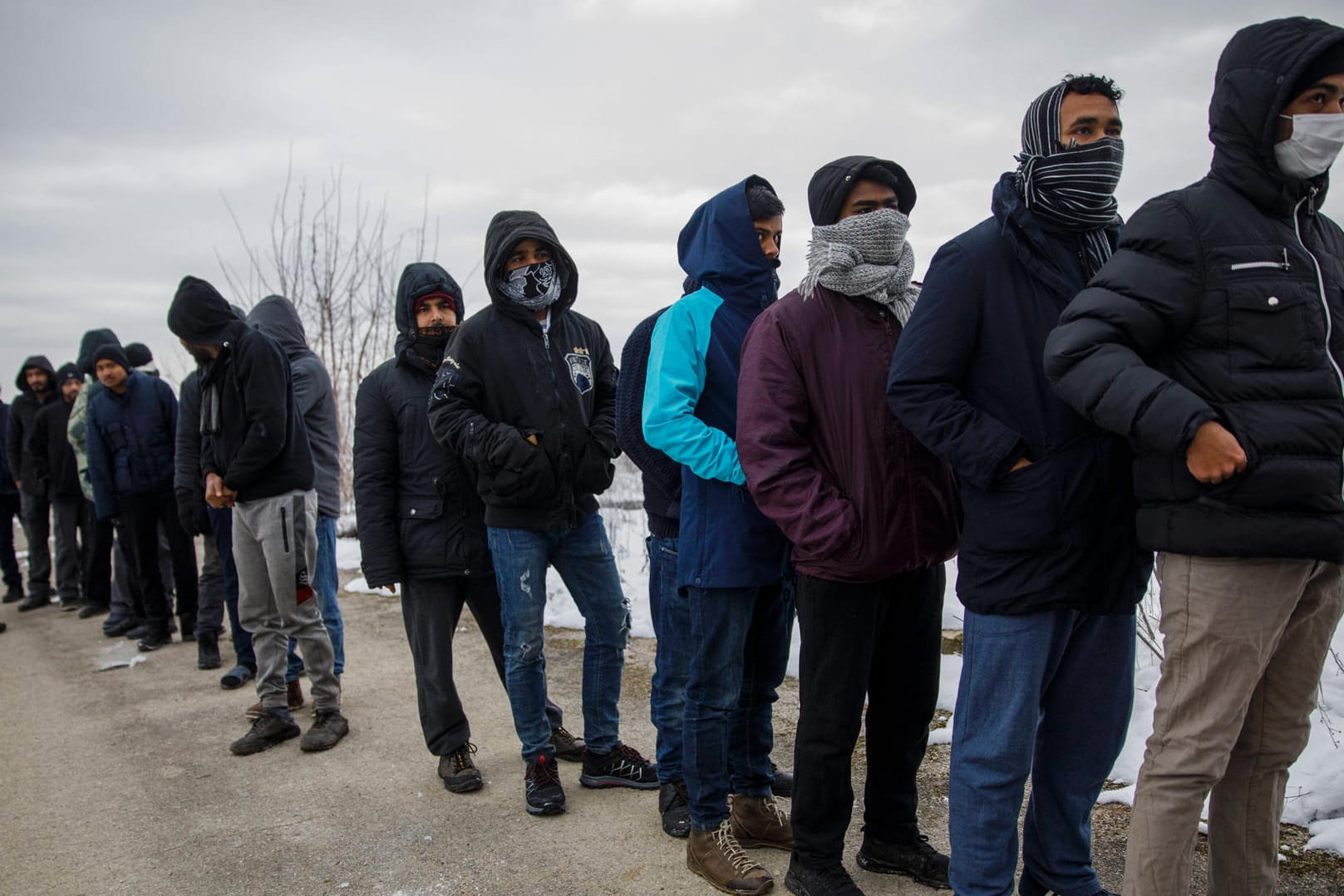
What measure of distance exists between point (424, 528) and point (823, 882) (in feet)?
7.59

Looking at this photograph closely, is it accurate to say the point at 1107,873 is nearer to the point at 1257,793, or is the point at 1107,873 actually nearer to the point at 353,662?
the point at 1257,793

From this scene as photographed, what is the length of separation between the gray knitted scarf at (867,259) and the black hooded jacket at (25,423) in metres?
9.41

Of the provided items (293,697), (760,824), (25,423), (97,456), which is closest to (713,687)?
(760,824)

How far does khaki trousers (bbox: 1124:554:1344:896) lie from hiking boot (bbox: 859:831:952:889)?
78cm

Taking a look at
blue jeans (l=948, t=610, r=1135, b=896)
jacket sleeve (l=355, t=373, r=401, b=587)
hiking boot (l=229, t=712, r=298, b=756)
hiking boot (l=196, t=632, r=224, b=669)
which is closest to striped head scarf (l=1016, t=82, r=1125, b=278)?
blue jeans (l=948, t=610, r=1135, b=896)

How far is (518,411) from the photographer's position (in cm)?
400

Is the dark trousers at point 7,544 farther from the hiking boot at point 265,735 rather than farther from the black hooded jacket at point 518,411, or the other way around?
the black hooded jacket at point 518,411

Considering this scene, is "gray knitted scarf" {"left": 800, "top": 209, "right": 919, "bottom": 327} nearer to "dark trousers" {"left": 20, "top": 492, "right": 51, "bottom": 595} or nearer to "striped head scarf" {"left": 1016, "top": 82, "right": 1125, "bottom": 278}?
"striped head scarf" {"left": 1016, "top": 82, "right": 1125, "bottom": 278}

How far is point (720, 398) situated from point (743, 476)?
1.07 feet

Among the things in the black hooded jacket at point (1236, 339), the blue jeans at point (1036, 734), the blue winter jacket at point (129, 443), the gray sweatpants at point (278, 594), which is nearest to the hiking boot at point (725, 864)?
the blue jeans at point (1036, 734)

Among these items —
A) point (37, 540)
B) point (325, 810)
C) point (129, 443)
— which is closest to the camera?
point (325, 810)

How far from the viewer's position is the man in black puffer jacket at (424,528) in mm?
4328

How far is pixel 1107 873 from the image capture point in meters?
3.11

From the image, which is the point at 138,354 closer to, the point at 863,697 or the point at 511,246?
the point at 511,246
